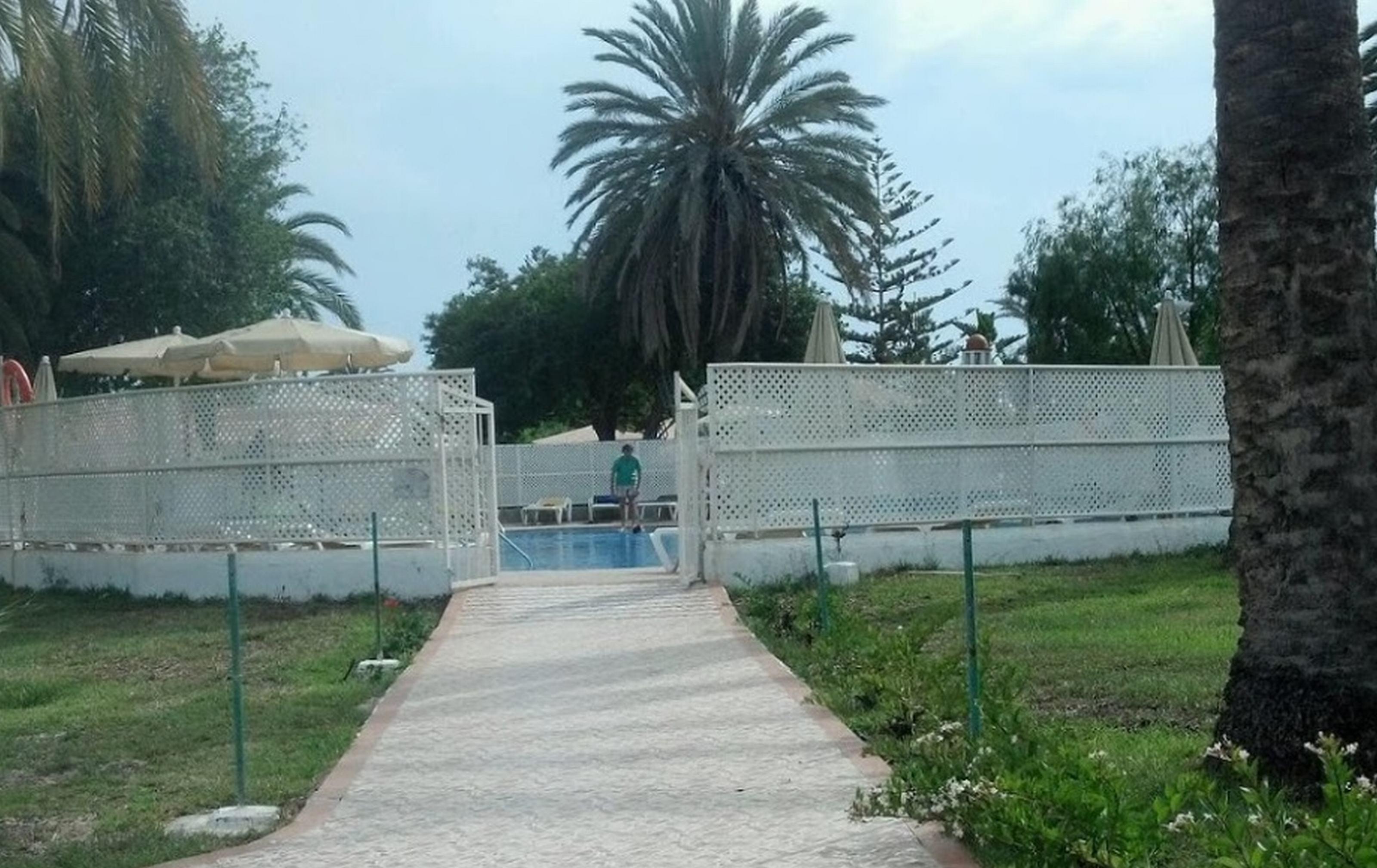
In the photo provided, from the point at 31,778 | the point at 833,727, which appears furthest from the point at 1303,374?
the point at 31,778

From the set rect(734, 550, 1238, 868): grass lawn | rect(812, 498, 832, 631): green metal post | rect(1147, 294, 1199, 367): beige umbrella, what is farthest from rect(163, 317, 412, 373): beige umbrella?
rect(1147, 294, 1199, 367): beige umbrella

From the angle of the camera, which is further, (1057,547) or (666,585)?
(1057,547)

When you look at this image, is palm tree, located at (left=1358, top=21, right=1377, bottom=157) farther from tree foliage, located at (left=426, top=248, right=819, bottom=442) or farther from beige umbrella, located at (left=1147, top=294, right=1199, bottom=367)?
tree foliage, located at (left=426, top=248, right=819, bottom=442)

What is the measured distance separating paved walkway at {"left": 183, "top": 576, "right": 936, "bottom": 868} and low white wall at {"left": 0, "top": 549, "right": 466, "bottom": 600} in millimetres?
3180

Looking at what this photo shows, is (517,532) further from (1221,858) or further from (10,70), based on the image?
(1221,858)

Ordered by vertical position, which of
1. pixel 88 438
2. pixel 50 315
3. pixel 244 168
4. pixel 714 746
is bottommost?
pixel 714 746

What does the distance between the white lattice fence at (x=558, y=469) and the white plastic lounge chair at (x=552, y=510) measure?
1300 mm

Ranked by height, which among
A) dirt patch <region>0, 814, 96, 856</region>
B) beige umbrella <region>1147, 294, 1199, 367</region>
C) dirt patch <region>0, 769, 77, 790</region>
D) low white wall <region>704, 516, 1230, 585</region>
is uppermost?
beige umbrella <region>1147, 294, 1199, 367</region>

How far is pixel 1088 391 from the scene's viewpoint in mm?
19375

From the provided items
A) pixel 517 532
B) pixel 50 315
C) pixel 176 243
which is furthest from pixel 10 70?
pixel 517 532

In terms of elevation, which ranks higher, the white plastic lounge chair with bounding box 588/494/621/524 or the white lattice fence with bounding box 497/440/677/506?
the white lattice fence with bounding box 497/440/677/506

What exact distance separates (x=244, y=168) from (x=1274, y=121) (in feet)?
85.8

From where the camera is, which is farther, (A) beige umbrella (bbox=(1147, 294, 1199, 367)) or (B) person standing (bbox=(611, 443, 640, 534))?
(B) person standing (bbox=(611, 443, 640, 534))

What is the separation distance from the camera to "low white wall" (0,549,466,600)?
16.8 meters
